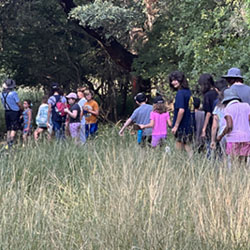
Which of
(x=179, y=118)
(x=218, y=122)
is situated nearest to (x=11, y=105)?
(x=179, y=118)

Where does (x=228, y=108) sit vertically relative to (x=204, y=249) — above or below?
above

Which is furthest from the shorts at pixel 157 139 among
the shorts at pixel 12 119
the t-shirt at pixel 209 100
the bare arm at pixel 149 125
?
the shorts at pixel 12 119

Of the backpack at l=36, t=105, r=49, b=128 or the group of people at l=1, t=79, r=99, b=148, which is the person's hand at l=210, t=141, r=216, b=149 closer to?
the group of people at l=1, t=79, r=99, b=148

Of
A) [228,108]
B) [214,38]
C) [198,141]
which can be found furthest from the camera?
[214,38]

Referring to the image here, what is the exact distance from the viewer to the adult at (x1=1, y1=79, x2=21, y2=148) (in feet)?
41.5

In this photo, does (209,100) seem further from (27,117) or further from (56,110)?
(27,117)

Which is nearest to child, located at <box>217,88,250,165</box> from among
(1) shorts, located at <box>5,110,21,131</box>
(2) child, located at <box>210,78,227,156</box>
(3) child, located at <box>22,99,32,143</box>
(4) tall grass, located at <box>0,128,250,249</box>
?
(2) child, located at <box>210,78,227,156</box>

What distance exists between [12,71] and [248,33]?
1312cm

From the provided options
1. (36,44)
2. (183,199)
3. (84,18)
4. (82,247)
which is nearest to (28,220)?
(82,247)

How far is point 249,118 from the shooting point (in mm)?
7062

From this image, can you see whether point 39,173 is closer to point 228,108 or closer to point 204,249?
point 228,108

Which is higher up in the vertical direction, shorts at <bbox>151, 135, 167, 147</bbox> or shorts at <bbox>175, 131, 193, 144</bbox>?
shorts at <bbox>175, 131, 193, 144</bbox>

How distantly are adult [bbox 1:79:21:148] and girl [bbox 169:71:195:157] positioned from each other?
5.07 metres

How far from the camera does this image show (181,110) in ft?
27.8
